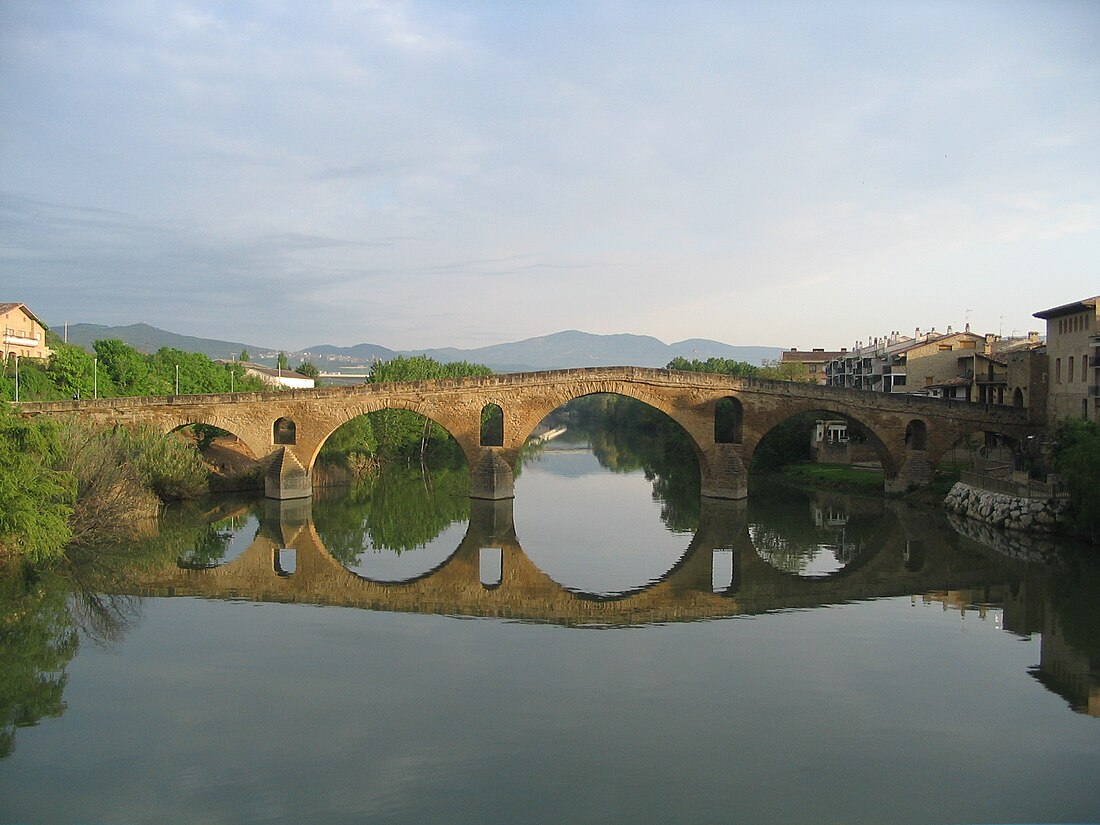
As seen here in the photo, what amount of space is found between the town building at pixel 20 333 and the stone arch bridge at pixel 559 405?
17.9m

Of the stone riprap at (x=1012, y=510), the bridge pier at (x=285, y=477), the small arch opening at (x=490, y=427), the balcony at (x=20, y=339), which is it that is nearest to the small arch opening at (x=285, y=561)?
the bridge pier at (x=285, y=477)

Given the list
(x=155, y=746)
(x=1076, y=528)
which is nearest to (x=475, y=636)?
(x=155, y=746)

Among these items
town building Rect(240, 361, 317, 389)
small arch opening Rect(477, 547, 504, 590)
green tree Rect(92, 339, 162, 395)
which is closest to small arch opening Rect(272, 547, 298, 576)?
small arch opening Rect(477, 547, 504, 590)

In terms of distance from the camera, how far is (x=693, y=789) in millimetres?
9367

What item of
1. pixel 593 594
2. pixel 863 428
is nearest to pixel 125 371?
pixel 863 428

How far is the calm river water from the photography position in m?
9.21

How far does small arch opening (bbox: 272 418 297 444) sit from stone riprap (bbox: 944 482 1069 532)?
2317 centimetres

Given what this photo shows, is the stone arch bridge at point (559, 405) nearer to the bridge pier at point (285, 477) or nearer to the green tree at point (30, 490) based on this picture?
the bridge pier at point (285, 477)

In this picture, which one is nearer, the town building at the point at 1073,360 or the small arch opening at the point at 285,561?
the small arch opening at the point at 285,561

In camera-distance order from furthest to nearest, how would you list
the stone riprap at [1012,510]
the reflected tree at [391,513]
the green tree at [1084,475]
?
1. the reflected tree at [391,513]
2. the stone riprap at [1012,510]
3. the green tree at [1084,475]

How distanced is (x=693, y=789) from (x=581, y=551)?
14.6 metres

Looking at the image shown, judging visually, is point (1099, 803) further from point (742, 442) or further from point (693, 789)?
point (742, 442)

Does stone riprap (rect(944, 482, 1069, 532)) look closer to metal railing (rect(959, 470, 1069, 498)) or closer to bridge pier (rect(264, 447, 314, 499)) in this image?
metal railing (rect(959, 470, 1069, 498))

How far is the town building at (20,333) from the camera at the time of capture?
45.5m
